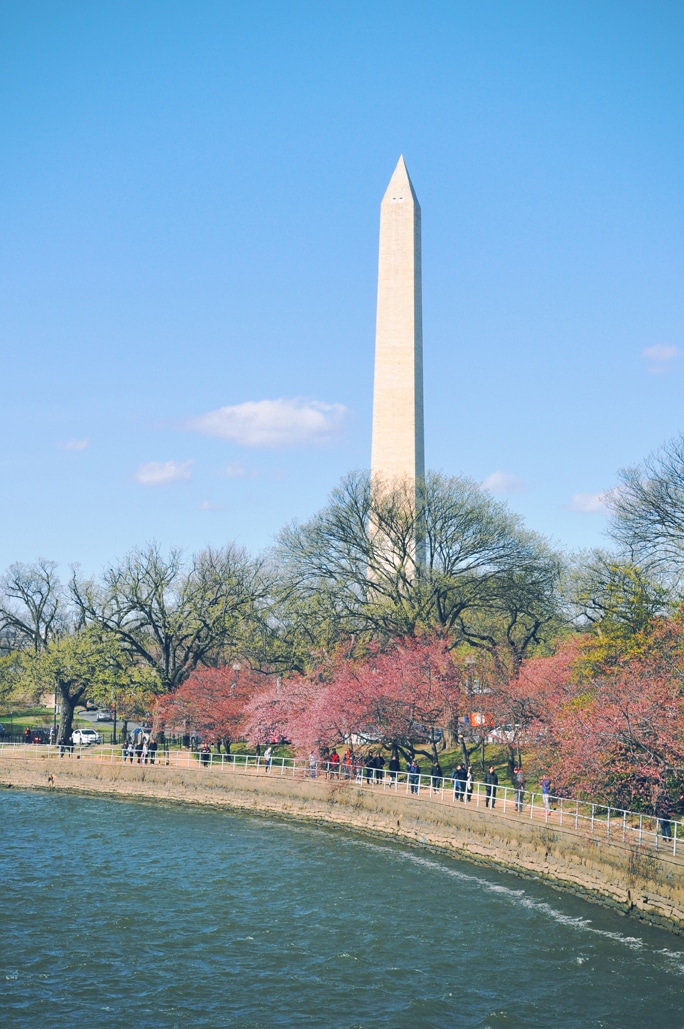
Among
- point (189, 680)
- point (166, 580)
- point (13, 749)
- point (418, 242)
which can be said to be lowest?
point (13, 749)

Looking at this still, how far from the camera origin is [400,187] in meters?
57.3

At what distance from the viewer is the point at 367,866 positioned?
32656 mm

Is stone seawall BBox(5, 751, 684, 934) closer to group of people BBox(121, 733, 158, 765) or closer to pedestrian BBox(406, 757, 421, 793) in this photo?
pedestrian BBox(406, 757, 421, 793)

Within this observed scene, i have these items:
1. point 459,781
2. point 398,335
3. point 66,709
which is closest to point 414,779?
point 459,781

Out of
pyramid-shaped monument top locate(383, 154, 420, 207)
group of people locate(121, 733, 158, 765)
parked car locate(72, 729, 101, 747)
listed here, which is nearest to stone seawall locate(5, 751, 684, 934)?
group of people locate(121, 733, 158, 765)

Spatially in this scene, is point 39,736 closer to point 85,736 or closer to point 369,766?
point 85,736

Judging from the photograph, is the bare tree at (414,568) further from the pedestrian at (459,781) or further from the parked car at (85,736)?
the parked car at (85,736)

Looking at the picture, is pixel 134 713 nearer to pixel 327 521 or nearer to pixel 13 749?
pixel 13 749

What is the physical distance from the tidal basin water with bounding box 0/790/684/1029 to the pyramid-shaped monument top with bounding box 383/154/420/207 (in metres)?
34.9

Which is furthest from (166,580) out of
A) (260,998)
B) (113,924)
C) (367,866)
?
(260,998)

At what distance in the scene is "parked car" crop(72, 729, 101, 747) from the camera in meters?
66.2

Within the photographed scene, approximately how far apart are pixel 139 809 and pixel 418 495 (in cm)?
1980

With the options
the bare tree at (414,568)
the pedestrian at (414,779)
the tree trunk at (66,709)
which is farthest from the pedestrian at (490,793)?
the tree trunk at (66,709)

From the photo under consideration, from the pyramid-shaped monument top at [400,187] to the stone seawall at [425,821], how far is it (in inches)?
1228
